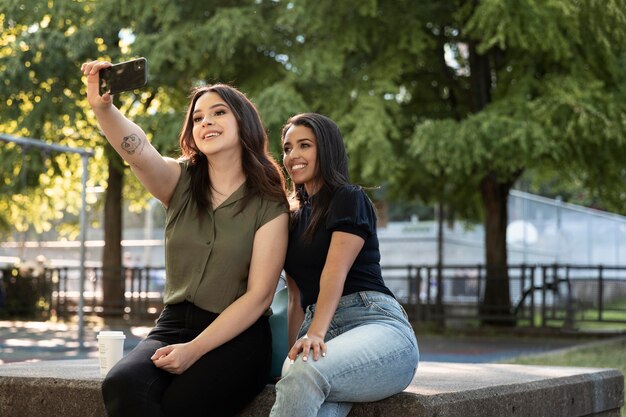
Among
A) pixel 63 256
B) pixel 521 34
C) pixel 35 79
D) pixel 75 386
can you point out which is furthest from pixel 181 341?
pixel 63 256

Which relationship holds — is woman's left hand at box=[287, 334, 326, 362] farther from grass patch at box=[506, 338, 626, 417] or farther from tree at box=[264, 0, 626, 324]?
tree at box=[264, 0, 626, 324]

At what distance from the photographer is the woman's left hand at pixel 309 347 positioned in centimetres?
379

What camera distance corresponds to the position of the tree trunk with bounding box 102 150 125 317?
22719 mm

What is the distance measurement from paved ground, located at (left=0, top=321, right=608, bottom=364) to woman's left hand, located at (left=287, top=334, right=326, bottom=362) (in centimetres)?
902

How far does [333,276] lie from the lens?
3994 mm

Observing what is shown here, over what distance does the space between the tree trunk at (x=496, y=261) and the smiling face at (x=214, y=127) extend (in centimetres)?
1502

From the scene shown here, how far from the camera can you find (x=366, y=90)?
17047 millimetres

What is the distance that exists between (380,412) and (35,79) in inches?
672

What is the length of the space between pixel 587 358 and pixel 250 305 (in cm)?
911

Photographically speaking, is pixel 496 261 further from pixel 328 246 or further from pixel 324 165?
pixel 328 246

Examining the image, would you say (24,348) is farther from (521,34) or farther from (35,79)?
(521,34)

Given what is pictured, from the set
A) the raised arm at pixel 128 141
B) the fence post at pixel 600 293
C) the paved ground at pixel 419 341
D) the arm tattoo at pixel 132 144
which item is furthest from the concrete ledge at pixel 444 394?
the fence post at pixel 600 293

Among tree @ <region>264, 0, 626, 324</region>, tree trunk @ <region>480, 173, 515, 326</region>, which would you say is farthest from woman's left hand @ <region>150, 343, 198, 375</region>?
tree trunk @ <region>480, 173, 515, 326</region>

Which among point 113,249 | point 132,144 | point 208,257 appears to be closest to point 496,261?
point 113,249
